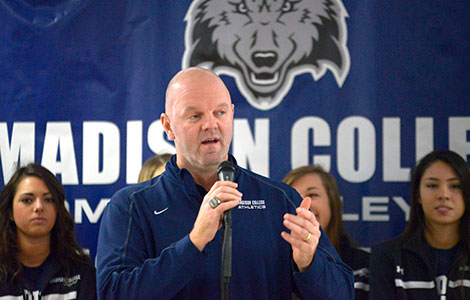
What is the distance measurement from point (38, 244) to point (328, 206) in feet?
5.33

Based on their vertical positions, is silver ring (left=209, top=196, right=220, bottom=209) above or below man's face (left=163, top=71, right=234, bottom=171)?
below

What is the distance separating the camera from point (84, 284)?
3141 mm

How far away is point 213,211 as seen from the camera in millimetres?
1546

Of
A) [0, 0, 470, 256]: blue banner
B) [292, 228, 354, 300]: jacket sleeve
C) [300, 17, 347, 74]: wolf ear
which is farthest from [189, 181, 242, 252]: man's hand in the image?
[300, 17, 347, 74]: wolf ear

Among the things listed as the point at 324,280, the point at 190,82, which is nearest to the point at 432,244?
the point at 324,280

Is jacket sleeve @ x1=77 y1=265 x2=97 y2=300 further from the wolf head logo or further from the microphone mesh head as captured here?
the microphone mesh head

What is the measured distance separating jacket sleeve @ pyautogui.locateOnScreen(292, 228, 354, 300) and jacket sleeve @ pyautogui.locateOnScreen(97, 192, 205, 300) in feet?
1.00

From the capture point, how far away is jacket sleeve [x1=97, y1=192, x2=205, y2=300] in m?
1.60

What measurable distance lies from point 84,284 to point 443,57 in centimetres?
238

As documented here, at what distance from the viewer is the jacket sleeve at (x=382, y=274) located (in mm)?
3041

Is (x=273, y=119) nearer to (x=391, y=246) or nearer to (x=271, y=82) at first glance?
(x=271, y=82)

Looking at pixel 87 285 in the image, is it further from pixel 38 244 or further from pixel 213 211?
pixel 213 211

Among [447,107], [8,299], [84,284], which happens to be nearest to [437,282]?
[447,107]

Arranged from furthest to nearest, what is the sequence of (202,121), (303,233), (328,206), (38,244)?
(328,206) < (38,244) < (202,121) < (303,233)
